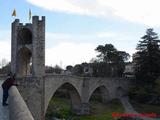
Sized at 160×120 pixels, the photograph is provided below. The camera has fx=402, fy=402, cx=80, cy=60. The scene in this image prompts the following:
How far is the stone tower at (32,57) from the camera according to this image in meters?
32.4

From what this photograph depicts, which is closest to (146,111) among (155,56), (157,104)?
(157,104)

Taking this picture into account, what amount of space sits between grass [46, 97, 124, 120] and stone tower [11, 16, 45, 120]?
6.83 m

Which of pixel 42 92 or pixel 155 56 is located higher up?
pixel 155 56

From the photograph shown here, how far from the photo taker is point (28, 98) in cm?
3042

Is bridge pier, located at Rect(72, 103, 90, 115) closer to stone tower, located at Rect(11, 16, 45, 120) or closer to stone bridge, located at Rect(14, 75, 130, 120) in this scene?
stone bridge, located at Rect(14, 75, 130, 120)

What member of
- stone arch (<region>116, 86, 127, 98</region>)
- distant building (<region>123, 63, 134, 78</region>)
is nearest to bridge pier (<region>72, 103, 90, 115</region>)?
stone arch (<region>116, 86, 127, 98</region>)

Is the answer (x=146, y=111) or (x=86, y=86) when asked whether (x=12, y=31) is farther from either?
(x=146, y=111)

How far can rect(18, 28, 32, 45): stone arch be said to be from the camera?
135 feet

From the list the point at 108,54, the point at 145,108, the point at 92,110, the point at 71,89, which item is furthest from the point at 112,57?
the point at 71,89

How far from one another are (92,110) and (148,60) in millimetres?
11744

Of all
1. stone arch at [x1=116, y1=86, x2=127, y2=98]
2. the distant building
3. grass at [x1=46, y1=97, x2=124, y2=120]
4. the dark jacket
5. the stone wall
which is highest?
the distant building

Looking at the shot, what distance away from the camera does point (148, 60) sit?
5816 cm

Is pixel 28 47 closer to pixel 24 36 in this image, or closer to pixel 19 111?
pixel 24 36

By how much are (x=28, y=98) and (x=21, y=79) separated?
385cm
